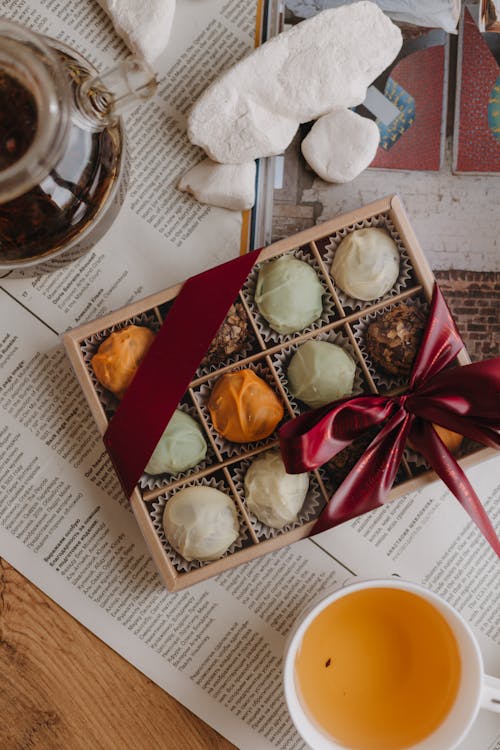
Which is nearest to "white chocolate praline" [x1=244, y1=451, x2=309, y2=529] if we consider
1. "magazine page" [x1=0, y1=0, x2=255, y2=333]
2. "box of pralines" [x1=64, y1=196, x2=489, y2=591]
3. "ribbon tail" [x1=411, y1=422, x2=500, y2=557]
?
"box of pralines" [x1=64, y1=196, x2=489, y2=591]

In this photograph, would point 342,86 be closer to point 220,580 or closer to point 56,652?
point 220,580

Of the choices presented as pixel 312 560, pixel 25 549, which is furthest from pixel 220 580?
pixel 25 549

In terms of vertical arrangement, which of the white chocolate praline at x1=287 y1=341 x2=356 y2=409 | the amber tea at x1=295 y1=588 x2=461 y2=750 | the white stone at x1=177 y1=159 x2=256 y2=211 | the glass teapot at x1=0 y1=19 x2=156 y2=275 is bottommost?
the amber tea at x1=295 y1=588 x2=461 y2=750

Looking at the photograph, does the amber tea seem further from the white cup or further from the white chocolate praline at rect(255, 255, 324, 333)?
the white chocolate praline at rect(255, 255, 324, 333)

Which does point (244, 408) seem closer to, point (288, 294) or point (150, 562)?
point (288, 294)

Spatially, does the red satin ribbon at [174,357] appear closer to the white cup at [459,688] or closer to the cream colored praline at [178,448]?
the cream colored praline at [178,448]

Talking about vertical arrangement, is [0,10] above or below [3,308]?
above
